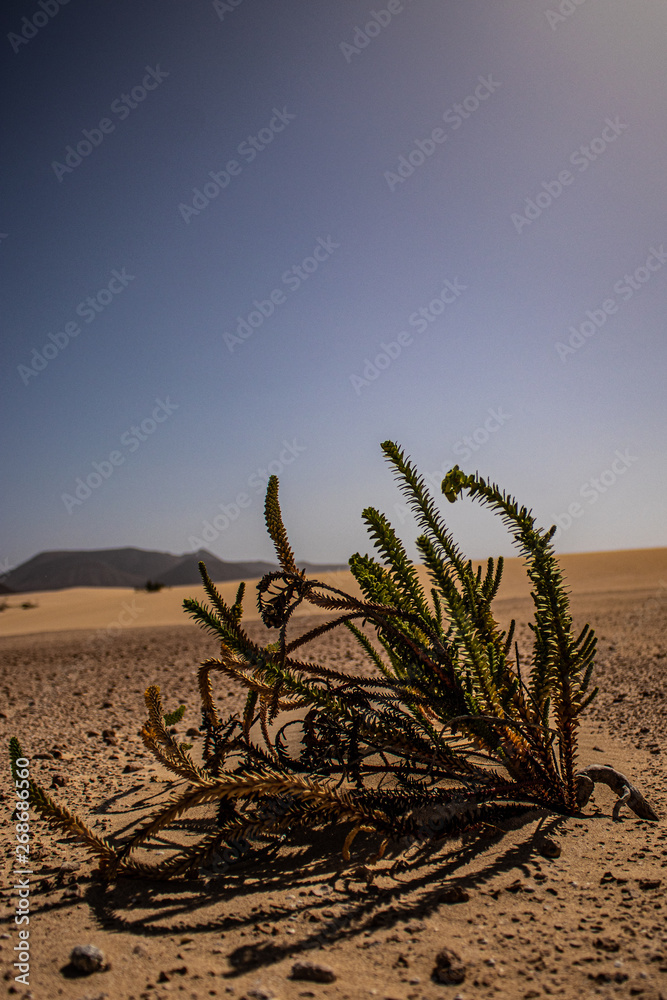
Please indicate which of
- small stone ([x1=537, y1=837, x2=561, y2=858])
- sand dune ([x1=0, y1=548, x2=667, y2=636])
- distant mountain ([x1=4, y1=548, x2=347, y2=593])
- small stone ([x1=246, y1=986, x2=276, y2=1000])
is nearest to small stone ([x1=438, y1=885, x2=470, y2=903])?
small stone ([x1=537, y1=837, x2=561, y2=858])

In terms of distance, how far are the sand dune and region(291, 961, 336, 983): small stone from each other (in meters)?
11.4

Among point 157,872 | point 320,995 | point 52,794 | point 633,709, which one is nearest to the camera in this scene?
point 320,995

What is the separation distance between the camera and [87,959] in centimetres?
146

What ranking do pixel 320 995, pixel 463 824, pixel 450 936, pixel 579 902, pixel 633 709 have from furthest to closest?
1. pixel 633 709
2. pixel 463 824
3. pixel 579 902
4. pixel 450 936
5. pixel 320 995

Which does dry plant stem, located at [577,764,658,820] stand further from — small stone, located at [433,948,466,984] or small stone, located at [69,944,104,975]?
small stone, located at [69,944,104,975]

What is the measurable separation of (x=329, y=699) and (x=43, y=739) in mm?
2531

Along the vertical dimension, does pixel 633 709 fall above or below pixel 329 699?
below

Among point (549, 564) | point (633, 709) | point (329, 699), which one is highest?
point (549, 564)

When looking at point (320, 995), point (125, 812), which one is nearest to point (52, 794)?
point (125, 812)

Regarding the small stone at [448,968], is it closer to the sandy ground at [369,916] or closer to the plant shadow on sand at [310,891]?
the sandy ground at [369,916]

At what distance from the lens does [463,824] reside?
80.2 inches

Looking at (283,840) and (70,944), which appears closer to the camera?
(70,944)

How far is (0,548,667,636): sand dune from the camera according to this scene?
14498mm

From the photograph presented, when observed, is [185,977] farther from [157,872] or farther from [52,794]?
[52,794]
